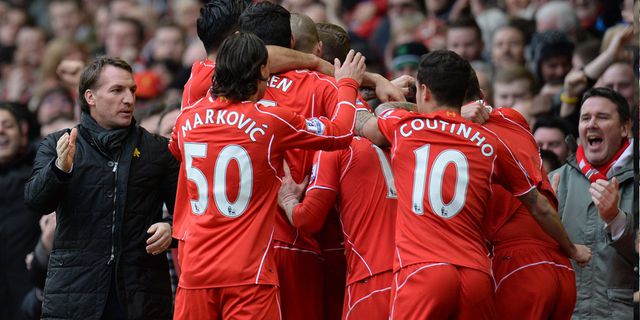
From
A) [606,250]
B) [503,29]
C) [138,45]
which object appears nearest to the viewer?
[606,250]

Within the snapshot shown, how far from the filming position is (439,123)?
25.0ft

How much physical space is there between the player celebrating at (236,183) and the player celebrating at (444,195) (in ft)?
1.71

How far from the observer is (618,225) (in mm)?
8625

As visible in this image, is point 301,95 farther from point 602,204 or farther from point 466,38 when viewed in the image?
point 466,38

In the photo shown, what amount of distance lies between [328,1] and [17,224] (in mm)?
6822

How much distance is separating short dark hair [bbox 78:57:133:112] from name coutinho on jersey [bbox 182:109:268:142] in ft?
4.03

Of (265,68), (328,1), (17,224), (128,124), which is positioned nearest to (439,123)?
(265,68)

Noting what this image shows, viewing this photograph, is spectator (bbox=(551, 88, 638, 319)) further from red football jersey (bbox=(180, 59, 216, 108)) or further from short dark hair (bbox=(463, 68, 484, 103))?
red football jersey (bbox=(180, 59, 216, 108))

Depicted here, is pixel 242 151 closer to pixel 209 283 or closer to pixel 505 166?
pixel 209 283

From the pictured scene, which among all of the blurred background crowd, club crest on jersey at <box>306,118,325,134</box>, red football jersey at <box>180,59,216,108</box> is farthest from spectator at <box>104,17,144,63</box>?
club crest on jersey at <box>306,118,325,134</box>

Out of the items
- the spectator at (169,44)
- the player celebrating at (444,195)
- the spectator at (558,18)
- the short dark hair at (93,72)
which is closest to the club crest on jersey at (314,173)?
the player celebrating at (444,195)

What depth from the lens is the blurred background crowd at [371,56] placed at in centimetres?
1103

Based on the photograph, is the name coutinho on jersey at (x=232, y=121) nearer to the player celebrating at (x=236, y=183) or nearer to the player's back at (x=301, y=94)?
the player celebrating at (x=236, y=183)

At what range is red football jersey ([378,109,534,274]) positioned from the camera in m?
7.50
